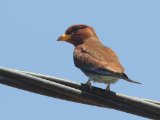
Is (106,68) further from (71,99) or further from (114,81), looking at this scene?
(71,99)

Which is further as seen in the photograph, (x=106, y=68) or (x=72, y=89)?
(x=106, y=68)

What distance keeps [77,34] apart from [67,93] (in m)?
4.16

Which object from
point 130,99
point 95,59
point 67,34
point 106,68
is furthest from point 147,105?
point 67,34

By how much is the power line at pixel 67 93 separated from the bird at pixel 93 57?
82 centimetres

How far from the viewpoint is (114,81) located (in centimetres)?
605

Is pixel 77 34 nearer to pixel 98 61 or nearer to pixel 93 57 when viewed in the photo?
pixel 93 57

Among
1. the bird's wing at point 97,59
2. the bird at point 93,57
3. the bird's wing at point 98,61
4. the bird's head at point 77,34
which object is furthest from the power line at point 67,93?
the bird's head at point 77,34

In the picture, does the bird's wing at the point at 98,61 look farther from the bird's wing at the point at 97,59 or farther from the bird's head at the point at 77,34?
the bird's head at the point at 77,34

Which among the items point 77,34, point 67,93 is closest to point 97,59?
point 77,34

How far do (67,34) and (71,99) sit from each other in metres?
4.13

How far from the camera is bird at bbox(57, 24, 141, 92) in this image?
5836 mm

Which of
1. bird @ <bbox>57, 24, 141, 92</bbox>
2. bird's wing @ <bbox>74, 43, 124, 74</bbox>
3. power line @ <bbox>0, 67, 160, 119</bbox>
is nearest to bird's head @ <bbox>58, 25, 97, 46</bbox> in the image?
bird @ <bbox>57, 24, 141, 92</bbox>

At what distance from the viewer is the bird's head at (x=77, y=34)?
8148mm

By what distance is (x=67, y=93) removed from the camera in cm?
414
